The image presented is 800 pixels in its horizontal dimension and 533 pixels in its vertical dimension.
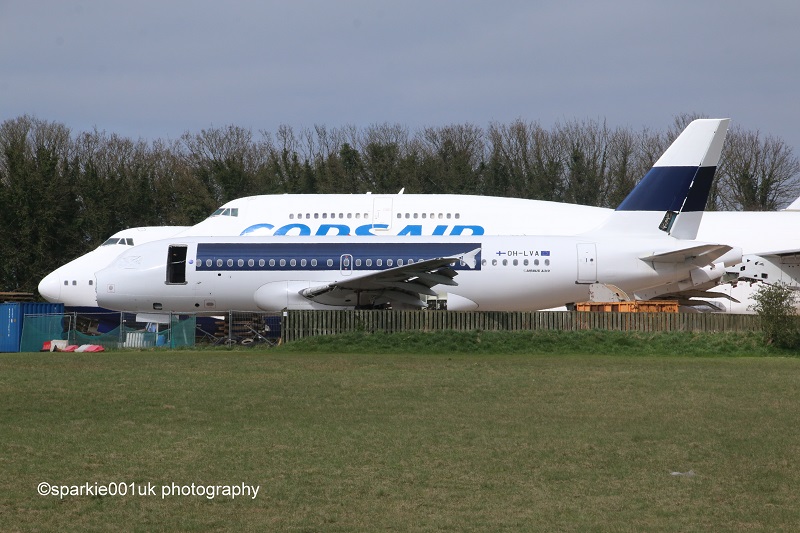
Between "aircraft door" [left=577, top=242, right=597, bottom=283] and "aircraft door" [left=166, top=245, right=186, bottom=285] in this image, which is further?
"aircraft door" [left=166, top=245, right=186, bottom=285]

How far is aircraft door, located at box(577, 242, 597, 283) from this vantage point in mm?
26625

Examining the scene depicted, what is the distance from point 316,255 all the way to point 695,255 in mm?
10285

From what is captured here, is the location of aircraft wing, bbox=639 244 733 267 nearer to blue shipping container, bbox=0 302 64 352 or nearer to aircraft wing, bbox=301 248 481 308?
aircraft wing, bbox=301 248 481 308

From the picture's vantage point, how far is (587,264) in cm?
2664

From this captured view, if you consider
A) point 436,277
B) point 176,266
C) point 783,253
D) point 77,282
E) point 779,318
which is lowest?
point 779,318

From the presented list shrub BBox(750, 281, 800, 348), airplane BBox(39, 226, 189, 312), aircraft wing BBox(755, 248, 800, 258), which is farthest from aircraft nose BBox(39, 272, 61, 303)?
aircraft wing BBox(755, 248, 800, 258)

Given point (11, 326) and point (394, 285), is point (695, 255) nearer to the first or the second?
point (394, 285)

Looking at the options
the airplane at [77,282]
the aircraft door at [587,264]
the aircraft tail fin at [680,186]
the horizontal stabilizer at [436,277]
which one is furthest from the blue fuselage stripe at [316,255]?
the airplane at [77,282]

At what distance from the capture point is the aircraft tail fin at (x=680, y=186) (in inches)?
1056

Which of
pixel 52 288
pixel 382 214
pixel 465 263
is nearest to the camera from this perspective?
pixel 465 263

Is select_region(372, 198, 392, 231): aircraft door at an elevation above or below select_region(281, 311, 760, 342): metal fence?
above

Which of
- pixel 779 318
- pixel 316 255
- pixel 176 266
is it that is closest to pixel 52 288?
pixel 176 266

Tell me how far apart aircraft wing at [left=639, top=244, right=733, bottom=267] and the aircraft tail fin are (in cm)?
110

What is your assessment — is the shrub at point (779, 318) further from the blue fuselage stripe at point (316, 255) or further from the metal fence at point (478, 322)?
the blue fuselage stripe at point (316, 255)
